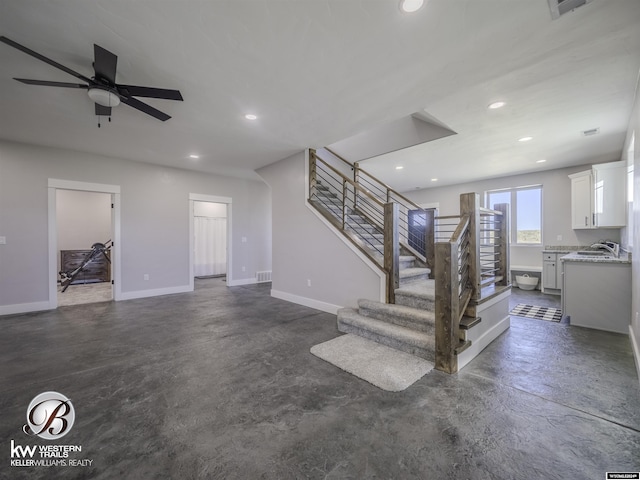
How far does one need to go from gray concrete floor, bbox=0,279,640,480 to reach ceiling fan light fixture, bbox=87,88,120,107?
2.55 m

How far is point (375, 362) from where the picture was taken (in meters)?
2.61

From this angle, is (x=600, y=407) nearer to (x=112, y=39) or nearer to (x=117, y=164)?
(x=112, y=39)

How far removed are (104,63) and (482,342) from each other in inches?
175

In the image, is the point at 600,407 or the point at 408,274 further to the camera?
the point at 408,274

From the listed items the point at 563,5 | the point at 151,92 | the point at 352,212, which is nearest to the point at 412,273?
the point at 352,212

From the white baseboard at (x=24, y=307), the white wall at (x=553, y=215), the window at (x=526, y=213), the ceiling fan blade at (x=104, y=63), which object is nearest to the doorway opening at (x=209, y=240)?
the white baseboard at (x=24, y=307)

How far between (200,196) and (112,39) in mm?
4490

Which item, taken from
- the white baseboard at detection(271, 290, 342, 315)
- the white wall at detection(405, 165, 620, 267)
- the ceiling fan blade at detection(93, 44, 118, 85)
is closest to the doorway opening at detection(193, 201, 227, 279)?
the white baseboard at detection(271, 290, 342, 315)

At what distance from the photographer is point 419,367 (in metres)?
2.49

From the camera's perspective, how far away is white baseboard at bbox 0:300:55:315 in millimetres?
4332

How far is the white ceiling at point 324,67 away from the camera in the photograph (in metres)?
1.86

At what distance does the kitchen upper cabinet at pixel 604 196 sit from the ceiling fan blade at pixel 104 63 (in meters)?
6.62

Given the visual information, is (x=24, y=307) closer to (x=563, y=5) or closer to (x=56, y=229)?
(x=56, y=229)

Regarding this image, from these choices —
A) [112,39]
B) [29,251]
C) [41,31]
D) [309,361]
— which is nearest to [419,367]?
[309,361]
